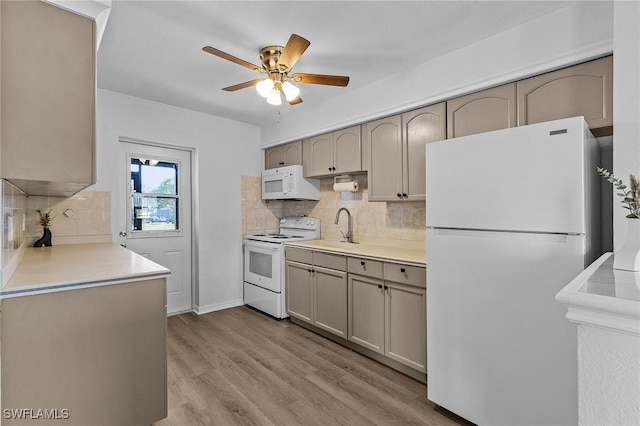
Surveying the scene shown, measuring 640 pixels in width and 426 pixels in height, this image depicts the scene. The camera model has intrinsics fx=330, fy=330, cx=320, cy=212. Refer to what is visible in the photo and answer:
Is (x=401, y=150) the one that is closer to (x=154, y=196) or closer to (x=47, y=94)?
(x=47, y=94)

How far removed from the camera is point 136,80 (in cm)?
292

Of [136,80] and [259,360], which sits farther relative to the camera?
[136,80]

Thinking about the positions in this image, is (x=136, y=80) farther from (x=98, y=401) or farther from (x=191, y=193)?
(x=98, y=401)

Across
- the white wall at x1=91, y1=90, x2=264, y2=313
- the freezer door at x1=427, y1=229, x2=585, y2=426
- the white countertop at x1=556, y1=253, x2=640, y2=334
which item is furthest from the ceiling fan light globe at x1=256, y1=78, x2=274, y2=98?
the white countertop at x1=556, y1=253, x2=640, y2=334

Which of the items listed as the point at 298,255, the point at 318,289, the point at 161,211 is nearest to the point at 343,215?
the point at 298,255

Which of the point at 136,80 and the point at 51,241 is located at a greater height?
the point at 136,80

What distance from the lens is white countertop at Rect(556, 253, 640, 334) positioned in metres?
0.69

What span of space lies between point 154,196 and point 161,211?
7.3 inches

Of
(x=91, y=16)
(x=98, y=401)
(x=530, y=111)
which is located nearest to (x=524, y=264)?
(x=530, y=111)

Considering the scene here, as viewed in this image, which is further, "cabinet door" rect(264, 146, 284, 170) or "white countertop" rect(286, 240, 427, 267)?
"cabinet door" rect(264, 146, 284, 170)

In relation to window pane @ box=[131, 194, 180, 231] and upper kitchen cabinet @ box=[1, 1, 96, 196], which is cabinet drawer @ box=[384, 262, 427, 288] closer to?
upper kitchen cabinet @ box=[1, 1, 96, 196]

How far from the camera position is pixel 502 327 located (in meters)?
1.68

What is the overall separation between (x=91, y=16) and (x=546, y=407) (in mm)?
2849

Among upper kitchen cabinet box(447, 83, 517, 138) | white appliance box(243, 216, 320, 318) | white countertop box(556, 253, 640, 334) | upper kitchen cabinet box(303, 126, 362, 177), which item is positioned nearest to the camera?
white countertop box(556, 253, 640, 334)
